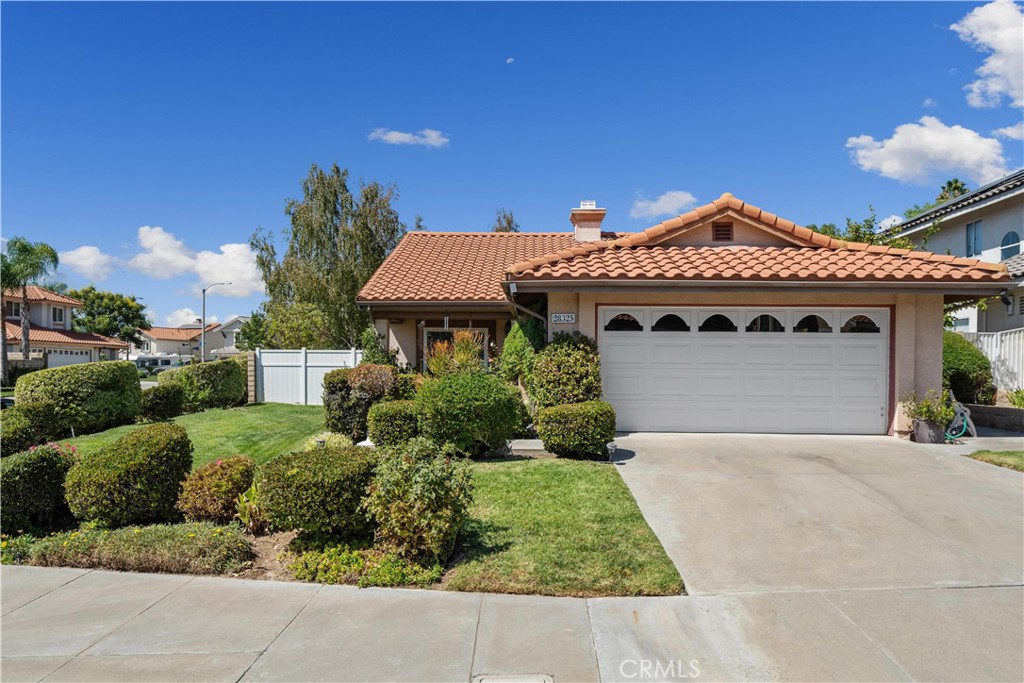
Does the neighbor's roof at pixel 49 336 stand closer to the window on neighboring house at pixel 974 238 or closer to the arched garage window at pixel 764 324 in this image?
the arched garage window at pixel 764 324

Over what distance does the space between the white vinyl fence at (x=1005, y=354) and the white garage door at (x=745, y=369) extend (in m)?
6.29

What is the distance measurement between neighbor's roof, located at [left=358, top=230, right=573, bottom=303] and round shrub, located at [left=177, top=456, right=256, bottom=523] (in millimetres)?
8341

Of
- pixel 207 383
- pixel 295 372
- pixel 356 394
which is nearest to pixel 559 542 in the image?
pixel 356 394

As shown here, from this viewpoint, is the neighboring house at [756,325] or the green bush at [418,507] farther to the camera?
the neighboring house at [756,325]

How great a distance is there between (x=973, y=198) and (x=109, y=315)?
69.7m

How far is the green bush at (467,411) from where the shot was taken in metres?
8.84

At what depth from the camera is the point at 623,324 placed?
11359 mm

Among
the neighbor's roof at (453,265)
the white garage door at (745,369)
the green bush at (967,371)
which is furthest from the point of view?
the neighbor's roof at (453,265)

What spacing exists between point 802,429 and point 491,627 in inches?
353

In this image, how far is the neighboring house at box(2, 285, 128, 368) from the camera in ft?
131

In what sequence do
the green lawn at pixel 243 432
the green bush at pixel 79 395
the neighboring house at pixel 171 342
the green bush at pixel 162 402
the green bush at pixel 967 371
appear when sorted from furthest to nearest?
the neighboring house at pixel 171 342
the green bush at pixel 162 402
the green bush at pixel 967 371
the green bush at pixel 79 395
the green lawn at pixel 243 432

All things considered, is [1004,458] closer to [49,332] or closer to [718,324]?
[718,324]

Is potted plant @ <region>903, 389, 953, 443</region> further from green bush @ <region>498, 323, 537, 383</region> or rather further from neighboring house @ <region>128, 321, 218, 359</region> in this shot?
neighboring house @ <region>128, 321, 218, 359</region>

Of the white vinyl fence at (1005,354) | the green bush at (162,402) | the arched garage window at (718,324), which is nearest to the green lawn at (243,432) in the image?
Result: the green bush at (162,402)
